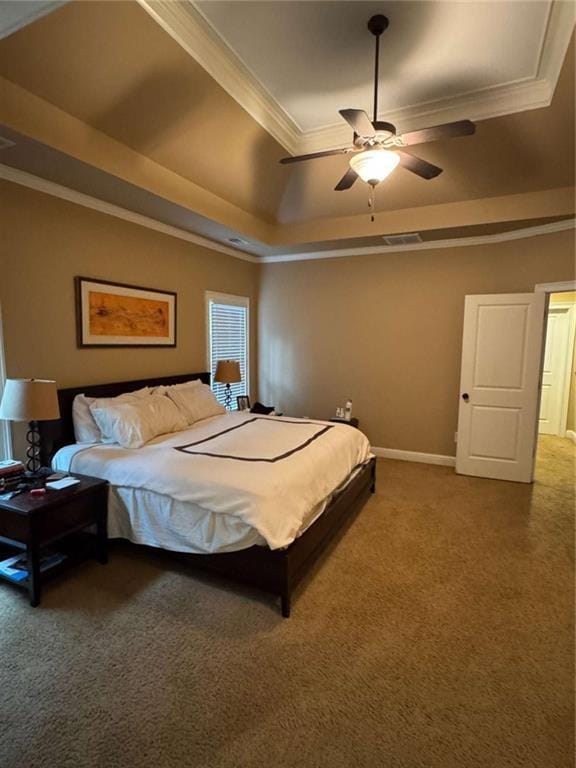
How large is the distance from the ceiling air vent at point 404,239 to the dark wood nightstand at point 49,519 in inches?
156

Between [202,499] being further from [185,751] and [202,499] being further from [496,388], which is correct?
[496,388]

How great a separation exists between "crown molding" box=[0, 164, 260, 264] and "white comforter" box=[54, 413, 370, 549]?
204 cm

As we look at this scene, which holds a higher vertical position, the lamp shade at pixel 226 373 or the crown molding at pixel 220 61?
the crown molding at pixel 220 61

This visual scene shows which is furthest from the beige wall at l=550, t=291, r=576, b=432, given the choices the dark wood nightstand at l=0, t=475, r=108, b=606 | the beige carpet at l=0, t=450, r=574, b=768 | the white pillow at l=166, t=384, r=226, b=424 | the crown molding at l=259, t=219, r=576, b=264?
the dark wood nightstand at l=0, t=475, r=108, b=606

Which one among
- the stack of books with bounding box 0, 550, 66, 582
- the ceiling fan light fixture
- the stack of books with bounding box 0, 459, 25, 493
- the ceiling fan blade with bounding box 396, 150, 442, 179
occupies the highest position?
the ceiling fan blade with bounding box 396, 150, 442, 179

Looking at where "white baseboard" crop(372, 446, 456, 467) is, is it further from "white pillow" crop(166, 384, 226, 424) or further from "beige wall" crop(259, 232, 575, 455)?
"white pillow" crop(166, 384, 226, 424)

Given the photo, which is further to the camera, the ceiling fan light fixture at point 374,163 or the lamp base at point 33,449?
the lamp base at point 33,449

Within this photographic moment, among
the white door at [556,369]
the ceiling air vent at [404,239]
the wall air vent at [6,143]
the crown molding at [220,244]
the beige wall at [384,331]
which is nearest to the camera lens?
the wall air vent at [6,143]

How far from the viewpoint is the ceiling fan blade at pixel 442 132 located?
210cm

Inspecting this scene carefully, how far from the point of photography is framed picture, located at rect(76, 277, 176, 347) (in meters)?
3.42

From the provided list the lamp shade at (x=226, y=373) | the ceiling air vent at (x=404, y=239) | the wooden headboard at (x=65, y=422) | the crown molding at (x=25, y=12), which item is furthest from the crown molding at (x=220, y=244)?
the wooden headboard at (x=65, y=422)

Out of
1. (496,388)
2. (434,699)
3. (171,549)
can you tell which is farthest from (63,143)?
(496,388)

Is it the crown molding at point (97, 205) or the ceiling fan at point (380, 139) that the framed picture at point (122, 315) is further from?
the ceiling fan at point (380, 139)

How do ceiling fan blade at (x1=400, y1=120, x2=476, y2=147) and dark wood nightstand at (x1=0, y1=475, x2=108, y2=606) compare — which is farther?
dark wood nightstand at (x1=0, y1=475, x2=108, y2=606)
